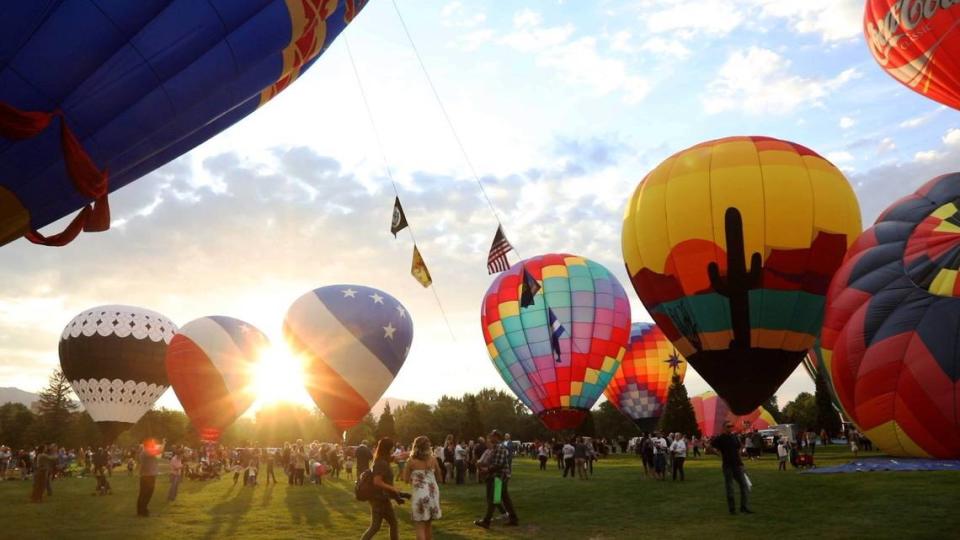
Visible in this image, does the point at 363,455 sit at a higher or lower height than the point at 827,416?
lower

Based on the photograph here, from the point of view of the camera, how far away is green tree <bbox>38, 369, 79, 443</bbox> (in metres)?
76.8

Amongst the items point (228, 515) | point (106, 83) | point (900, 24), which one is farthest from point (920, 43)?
point (228, 515)

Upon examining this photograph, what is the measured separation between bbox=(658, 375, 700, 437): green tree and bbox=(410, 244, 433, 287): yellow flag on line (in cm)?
3516

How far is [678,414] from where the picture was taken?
164 feet

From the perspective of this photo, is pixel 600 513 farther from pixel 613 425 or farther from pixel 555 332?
pixel 613 425

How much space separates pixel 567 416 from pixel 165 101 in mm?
21343

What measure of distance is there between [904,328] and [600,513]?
808 centimetres

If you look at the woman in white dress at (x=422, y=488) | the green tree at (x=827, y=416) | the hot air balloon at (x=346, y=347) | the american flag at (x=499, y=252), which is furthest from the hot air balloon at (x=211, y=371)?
the green tree at (x=827, y=416)

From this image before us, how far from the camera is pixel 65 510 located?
14.7 metres

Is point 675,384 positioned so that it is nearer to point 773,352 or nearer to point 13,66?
point 773,352

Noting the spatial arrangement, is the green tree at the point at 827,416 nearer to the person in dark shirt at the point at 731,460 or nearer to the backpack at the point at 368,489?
the person in dark shirt at the point at 731,460

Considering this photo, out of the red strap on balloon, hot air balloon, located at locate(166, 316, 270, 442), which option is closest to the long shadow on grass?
the red strap on balloon

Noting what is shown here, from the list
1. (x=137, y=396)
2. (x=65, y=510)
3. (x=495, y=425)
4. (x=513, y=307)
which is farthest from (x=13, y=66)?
(x=495, y=425)

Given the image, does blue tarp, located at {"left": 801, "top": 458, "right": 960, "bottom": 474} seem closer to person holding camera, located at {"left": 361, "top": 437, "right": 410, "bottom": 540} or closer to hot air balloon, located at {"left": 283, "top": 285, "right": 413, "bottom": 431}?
person holding camera, located at {"left": 361, "top": 437, "right": 410, "bottom": 540}
